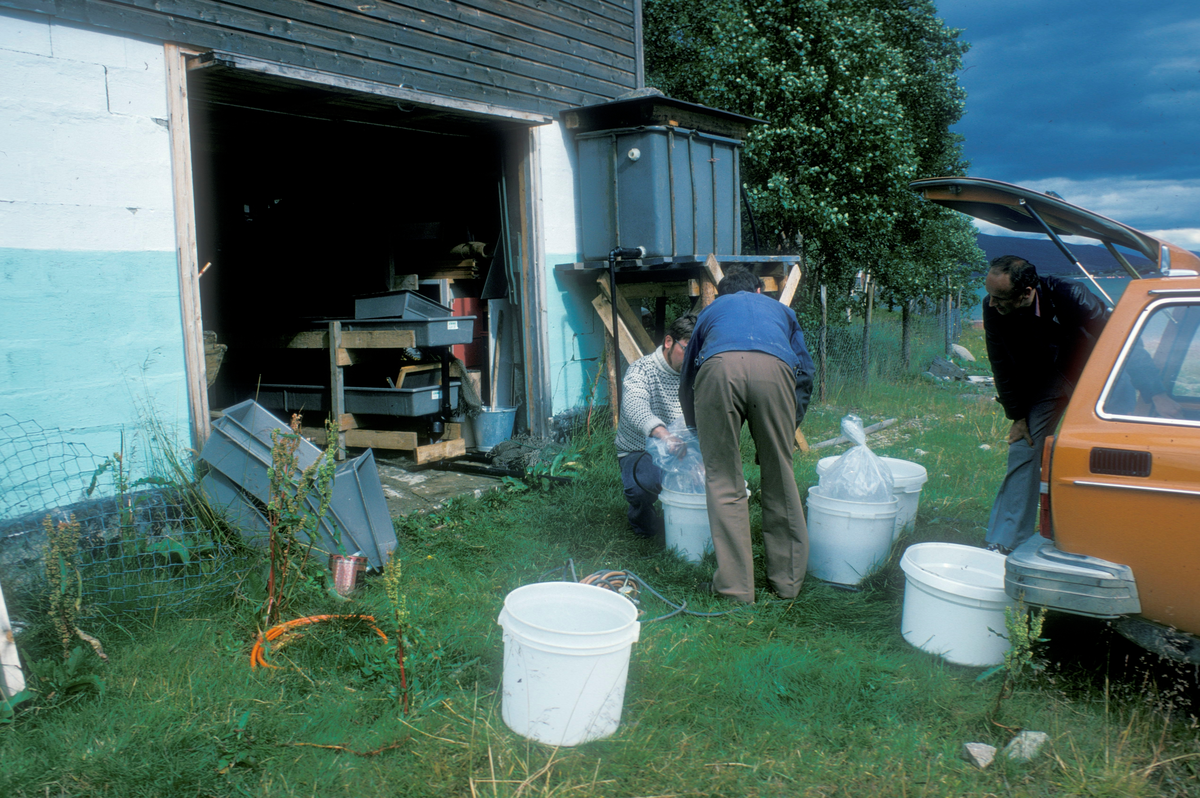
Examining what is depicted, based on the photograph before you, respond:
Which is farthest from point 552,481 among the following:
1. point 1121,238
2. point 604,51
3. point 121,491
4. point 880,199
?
point 880,199

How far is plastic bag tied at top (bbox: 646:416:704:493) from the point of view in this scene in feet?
14.4

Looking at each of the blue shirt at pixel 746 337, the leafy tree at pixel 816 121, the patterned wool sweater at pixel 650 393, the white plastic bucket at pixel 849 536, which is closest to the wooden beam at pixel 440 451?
the patterned wool sweater at pixel 650 393

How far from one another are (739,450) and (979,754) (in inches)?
64.8

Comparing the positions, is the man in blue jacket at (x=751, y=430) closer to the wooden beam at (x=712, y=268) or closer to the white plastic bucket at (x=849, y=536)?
the white plastic bucket at (x=849, y=536)

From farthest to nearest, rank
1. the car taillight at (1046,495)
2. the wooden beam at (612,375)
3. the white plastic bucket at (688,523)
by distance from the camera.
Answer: the wooden beam at (612,375) → the white plastic bucket at (688,523) → the car taillight at (1046,495)

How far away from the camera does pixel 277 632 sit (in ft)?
10.9

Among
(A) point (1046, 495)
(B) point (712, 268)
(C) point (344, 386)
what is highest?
(B) point (712, 268)

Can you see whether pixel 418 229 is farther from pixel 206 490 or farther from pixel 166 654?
pixel 166 654

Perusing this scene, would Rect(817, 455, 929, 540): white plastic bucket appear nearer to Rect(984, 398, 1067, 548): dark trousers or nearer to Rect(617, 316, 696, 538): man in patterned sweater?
Rect(984, 398, 1067, 548): dark trousers

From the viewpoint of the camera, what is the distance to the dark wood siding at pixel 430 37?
14.5 feet

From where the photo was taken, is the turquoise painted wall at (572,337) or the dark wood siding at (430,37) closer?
the dark wood siding at (430,37)

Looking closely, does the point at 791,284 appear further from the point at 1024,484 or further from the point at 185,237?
the point at 185,237

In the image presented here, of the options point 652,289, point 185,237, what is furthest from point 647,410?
point 652,289

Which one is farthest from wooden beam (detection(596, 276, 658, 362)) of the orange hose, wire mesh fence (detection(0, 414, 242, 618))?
the orange hose
